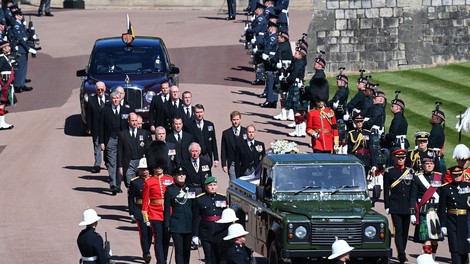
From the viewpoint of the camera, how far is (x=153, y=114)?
94.0 feet

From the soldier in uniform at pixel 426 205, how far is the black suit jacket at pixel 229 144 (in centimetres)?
345

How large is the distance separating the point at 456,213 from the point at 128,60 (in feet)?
44.0

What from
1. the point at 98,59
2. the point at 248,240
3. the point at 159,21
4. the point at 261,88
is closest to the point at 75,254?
the point at 248,240

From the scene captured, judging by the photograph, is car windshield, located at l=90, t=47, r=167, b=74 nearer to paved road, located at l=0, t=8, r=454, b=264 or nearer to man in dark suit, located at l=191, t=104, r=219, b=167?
paved road, located at l=0, t=8, r=454, b=264

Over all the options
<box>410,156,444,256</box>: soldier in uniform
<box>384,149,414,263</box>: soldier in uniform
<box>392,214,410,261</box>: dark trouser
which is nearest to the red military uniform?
<box>410,156,444,256</box>: soldier in uniform

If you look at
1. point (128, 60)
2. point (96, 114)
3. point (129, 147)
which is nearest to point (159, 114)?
point (96, 114)

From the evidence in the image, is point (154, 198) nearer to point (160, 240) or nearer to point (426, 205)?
point (160, 240)

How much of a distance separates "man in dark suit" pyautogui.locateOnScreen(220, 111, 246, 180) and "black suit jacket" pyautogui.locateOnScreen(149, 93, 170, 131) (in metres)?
3.22

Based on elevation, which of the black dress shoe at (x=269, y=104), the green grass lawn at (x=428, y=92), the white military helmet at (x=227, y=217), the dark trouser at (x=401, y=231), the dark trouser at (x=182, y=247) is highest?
the white military helmet at (x=227, y=217)

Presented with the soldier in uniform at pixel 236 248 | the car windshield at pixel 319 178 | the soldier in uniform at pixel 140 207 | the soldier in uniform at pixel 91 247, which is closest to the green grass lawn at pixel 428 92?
the car windshield at pixel 319 178

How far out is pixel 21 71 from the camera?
3947 cm

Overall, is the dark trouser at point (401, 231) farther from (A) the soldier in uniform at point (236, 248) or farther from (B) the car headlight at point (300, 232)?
(A) the soldier in uniform at point (236, 248)

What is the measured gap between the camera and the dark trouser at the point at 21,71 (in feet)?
129

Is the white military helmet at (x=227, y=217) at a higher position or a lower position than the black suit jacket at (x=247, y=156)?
higher
